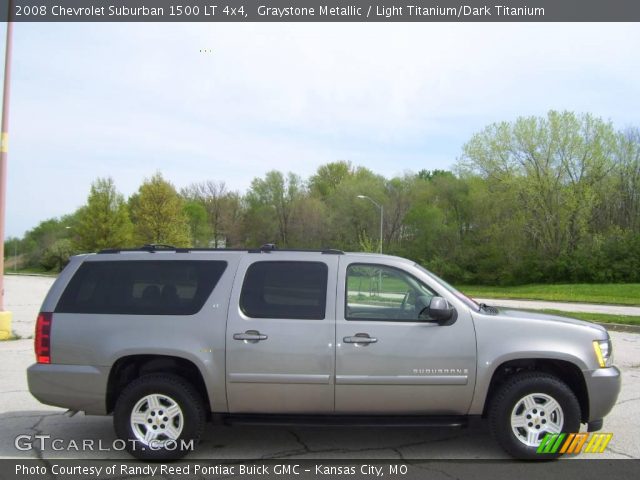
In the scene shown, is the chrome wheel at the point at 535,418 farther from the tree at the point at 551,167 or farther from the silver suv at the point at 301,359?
the tree at the point at 551,167

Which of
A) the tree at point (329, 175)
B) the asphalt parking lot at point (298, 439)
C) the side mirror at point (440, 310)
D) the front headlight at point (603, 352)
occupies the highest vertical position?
the tree at point (329, 175)

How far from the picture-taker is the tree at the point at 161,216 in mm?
57375

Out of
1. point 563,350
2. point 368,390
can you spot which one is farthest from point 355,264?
point 563,350

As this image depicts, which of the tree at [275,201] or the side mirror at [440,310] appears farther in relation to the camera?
the tree at [275,201]

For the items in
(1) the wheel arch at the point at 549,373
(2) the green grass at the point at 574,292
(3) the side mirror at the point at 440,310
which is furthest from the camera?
(2) the green grass at the point at 574,292

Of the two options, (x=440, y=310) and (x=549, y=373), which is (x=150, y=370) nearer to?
(x=440, y=310)

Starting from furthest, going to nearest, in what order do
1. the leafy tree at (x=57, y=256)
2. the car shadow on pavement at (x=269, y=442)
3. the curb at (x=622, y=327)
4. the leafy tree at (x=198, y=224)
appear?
the leafy tree at (x=57, y=256)
the leafy tree at (x=198, y=224)
the curb at (x=622, y=327)
the car shadow on pavement at (x=269, y=442)

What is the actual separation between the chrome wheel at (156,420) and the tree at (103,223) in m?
56.9

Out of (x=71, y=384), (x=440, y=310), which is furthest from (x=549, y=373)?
(x=71, y=384)

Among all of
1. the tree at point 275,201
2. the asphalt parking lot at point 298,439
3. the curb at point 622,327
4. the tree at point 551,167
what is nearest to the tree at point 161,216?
the tree at point 275,201

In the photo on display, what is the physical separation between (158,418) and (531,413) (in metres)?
3.22

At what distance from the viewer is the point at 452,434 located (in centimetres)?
577

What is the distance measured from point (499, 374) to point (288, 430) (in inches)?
86.8

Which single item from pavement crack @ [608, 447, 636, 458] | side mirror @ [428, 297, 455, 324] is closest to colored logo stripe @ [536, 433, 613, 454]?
pavement crack @ [608, 447, 636, 458]
